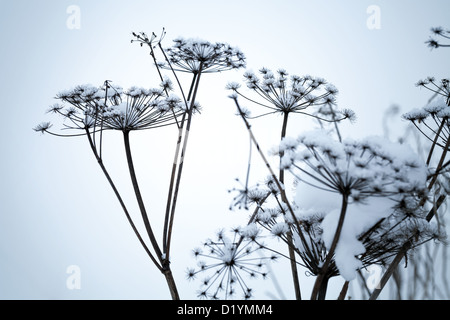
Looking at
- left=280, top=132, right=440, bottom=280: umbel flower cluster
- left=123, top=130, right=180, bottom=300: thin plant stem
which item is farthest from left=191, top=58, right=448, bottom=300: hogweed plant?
left=123, top=130, right=180, bottom=300: thin plant stem

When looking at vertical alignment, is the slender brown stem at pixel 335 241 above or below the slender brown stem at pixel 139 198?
below

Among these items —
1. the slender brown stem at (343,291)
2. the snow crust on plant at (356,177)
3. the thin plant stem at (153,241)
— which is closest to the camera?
the snow crust on plant at (356,177)

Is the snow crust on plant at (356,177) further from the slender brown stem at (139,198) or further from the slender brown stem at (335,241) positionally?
the slender brown stem at (139,198)

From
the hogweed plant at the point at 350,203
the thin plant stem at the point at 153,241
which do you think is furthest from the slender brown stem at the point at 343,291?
the thin plant stem at the point at 153,241

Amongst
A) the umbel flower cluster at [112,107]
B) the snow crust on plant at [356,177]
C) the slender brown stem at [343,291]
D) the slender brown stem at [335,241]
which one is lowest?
the slender brown stem at [343,291]

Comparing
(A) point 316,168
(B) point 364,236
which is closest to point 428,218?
(B) point 364,236

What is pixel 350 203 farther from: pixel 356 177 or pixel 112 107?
pixel 112 107

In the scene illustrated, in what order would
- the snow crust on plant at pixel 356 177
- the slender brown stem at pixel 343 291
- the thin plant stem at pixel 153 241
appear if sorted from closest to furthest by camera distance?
the snow crust on plant at pixel 356 177
the slender brown stem at pixel 343 291
the thin plant stem at pixel 153 241

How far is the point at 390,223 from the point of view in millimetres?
2051

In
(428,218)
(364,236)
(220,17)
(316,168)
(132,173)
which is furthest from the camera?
(220,17)

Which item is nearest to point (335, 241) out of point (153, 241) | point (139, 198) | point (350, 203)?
point (350, 203)

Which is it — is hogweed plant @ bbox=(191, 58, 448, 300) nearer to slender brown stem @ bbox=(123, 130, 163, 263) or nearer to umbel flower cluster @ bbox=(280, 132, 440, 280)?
umbel flower cluster @ bbox=(280, 132, 440, 280)

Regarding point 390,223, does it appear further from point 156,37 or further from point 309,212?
point 156,37

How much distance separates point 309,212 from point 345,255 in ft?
0.92
